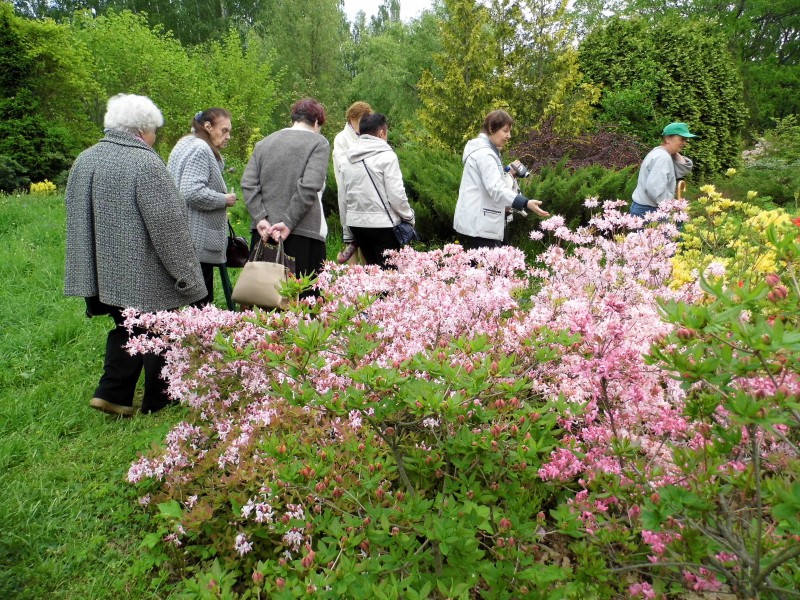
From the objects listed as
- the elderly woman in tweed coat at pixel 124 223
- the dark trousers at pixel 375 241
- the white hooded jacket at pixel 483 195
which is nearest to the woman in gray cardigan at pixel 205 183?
the elderly woman in tweed coat at pixel 124 223

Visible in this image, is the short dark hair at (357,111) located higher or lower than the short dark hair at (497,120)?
higher

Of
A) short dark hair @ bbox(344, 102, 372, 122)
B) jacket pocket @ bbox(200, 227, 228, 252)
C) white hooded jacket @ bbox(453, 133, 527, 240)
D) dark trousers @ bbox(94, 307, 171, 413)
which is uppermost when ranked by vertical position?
short dark hair @ bbox(344, 102, 372, 122)

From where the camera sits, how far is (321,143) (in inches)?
154

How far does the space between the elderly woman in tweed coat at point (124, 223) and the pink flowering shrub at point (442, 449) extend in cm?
92

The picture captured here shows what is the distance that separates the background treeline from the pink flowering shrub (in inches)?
182

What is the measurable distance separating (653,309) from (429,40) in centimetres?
2923

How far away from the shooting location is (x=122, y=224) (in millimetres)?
3172

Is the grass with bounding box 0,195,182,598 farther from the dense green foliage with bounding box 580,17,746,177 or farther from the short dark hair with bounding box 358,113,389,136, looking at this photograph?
the dense green foliage with bounding box 580,17,746,177

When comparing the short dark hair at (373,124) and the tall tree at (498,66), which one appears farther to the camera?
the tall tree at (498,66)

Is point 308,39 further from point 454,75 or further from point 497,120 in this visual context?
point 497,120

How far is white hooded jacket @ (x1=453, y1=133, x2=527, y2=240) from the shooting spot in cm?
415

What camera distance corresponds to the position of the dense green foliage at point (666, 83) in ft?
39.2

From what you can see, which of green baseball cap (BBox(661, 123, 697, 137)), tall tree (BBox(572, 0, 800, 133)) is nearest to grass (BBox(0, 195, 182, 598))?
green baseball cap (BBox(661, 123, 697, 137))

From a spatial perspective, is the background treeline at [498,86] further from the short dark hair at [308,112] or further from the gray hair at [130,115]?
the gray hair at [130,115]
